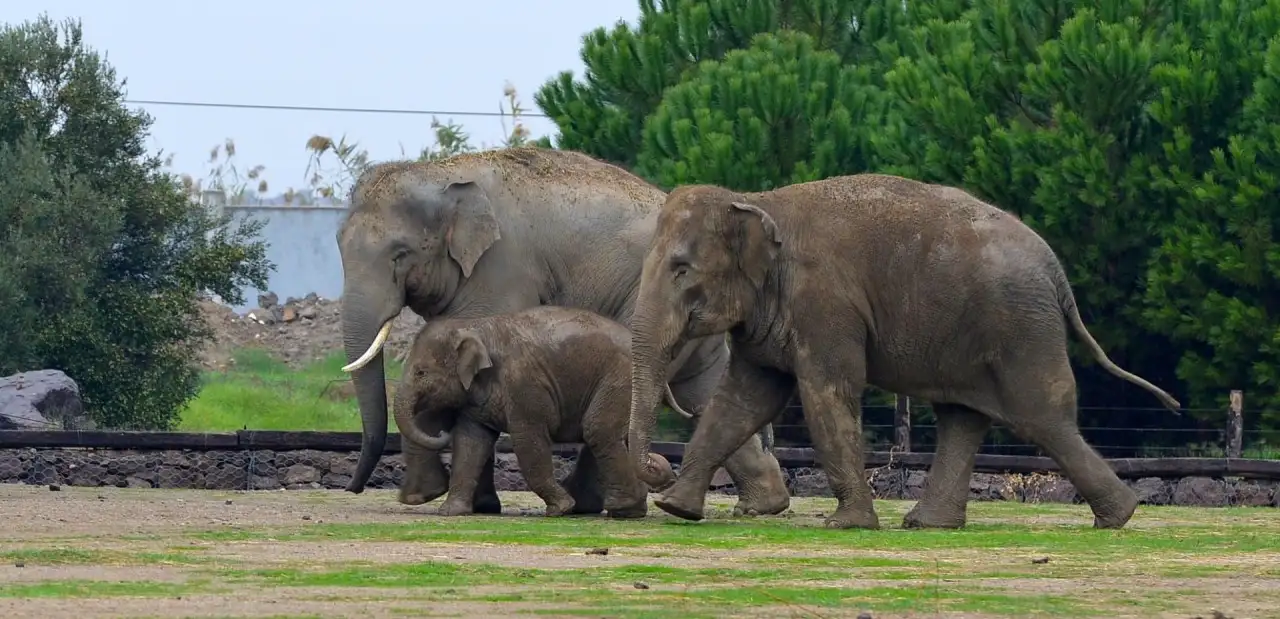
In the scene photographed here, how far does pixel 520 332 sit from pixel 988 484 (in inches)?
273

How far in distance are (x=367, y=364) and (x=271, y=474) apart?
4.20m

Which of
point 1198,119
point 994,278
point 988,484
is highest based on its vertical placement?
point 1198,119

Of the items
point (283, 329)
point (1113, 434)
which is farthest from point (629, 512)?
point (283, 329)

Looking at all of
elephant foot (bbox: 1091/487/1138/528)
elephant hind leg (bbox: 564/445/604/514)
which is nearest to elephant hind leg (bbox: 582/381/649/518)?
elephant hind leg (bbox: 564/445/604/514)

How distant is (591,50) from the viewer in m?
42.4

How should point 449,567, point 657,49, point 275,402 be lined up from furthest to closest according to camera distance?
point 275,402
point 657,49
point 449,567

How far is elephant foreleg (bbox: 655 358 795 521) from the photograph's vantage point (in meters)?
17.4

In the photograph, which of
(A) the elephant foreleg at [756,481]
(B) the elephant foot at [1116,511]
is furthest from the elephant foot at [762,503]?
(B) the elephant foot at [1116,511]

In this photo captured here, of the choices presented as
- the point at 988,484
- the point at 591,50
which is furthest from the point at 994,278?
the point at 591,50

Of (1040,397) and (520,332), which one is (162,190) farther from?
(1040,397)

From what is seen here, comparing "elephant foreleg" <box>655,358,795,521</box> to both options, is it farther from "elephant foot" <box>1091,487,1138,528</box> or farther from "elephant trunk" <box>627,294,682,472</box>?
"elephant foot" <box>1091,487,1138,528</box>

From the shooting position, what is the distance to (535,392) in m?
18.0

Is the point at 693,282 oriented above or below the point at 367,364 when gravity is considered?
above

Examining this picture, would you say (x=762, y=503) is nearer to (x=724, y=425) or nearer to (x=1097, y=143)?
(x=724, y=425)
